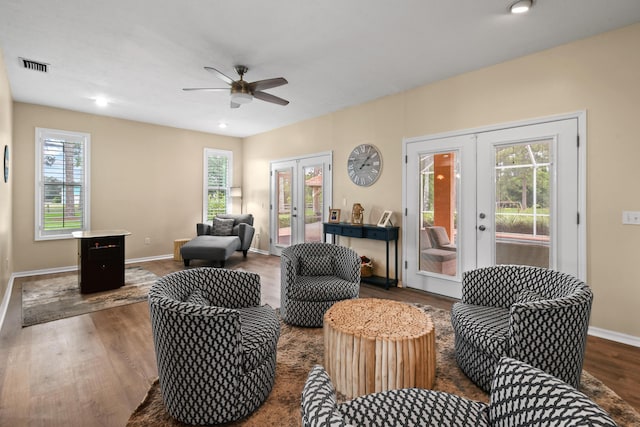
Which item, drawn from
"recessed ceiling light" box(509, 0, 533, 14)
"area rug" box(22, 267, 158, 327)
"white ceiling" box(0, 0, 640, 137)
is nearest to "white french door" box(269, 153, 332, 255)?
"white ceiling" box(0, 0, 640, 137)

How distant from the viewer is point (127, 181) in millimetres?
6090

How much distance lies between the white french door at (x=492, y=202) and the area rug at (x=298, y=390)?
138 centimetres

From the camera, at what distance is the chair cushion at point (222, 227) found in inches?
257

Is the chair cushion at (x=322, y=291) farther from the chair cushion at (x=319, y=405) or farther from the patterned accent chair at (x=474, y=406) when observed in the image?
the chair cushion at (x=319, y=405)

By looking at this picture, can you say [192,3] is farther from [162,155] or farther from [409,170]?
[162,155]

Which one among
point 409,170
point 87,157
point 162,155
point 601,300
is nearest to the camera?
point 601,300

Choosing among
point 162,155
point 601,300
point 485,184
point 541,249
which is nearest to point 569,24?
point 485,184

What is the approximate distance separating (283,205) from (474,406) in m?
5.77

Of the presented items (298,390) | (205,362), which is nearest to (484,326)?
(298,390)

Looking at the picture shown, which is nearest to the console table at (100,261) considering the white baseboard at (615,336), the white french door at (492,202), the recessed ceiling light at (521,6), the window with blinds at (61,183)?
the window with blinds at (61,183)

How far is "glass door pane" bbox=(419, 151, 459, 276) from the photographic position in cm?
404

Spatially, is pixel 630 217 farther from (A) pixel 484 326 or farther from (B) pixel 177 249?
(B) pixel 177 249

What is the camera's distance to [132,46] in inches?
127

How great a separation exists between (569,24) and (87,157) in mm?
6964
